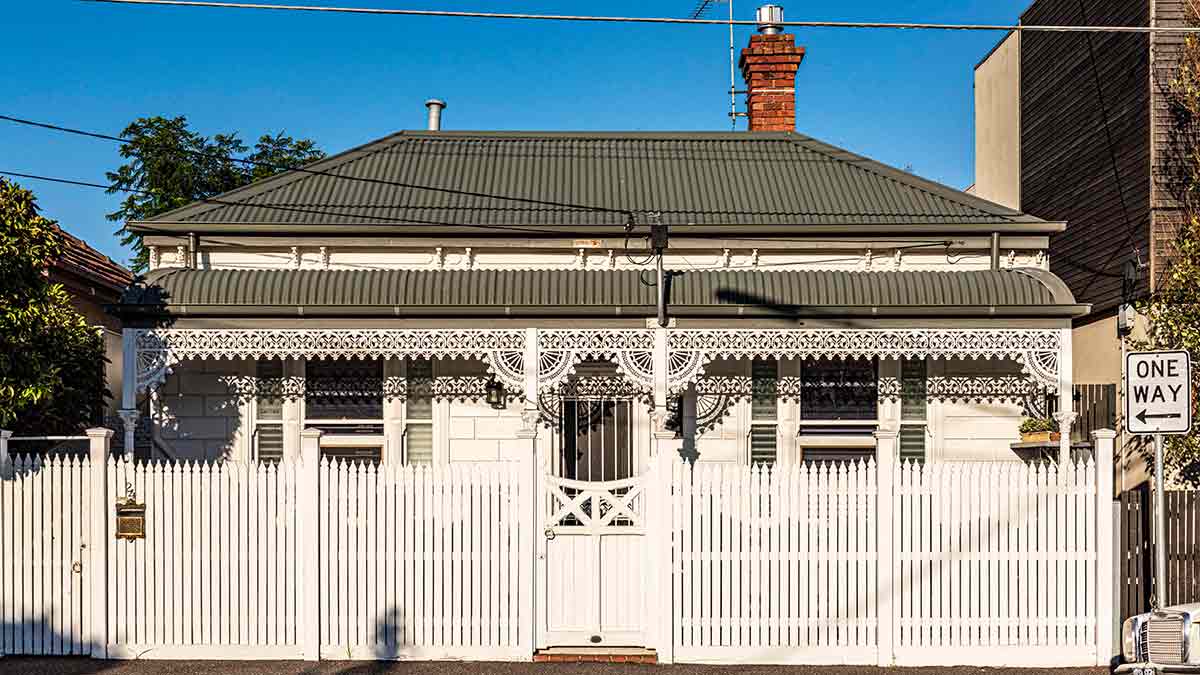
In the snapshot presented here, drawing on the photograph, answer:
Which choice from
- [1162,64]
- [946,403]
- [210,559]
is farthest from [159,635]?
[1162,64]

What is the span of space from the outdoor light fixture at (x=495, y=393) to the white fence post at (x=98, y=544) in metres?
4.83

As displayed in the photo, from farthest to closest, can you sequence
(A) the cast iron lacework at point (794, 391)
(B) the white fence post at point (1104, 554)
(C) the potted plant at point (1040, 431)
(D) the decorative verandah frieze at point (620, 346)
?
(A) the cast iron lacework at point (794, 391) → (C) the potted plant at point (1040, 431) → (D) the decorative verandah frieze at point (620, 346) → (B) the white fence post at point (1104, 554)

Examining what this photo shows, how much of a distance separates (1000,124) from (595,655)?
17543 mm

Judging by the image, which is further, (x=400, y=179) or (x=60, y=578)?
(x=400, y=179)

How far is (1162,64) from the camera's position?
1484 cm

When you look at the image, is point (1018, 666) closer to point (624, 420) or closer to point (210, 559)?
point (624, 420)

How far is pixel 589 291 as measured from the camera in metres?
12.6

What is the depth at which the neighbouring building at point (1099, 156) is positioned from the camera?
1478cm

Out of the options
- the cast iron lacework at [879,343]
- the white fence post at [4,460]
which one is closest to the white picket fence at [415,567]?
the white fence post at [4,460]

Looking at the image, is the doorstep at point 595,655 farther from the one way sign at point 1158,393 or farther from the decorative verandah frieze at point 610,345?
the one way sign at point 1158,393

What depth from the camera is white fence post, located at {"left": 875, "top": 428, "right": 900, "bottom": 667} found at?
9.66 meters

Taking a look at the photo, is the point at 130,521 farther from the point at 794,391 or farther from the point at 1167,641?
the point at 1167,641

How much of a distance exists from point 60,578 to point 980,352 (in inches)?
360

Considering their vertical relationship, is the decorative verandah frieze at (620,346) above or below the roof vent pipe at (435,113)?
below
